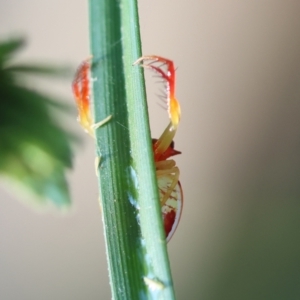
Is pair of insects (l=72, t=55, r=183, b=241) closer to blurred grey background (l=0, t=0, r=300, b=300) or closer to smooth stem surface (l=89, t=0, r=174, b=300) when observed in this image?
smooth stem surface (l=89, t=0, r=174, b=300)

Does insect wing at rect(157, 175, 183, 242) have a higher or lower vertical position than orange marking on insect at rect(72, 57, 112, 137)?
lower

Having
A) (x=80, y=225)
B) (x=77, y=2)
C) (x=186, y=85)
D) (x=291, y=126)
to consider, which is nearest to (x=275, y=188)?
(x=291, y=126)

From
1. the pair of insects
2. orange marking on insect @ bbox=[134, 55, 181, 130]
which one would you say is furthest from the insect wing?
orange marking on insect @ bbox=[134, 55, 181, 130]

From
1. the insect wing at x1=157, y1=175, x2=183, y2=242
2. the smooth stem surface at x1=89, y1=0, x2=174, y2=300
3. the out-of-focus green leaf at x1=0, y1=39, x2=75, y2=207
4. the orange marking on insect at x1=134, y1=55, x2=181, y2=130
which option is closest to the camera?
the smooth stem surface at x1=89, y1=0, x2=174, y2=300

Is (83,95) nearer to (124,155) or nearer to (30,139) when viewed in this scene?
(124,155)

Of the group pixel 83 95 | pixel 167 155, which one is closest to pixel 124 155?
pixel 83 95

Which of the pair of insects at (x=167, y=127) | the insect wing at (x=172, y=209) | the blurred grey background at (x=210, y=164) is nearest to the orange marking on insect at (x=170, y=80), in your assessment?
the pair of insects at (x=167, y=127)

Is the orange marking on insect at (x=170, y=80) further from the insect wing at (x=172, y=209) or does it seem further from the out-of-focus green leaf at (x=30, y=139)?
the out-of-focus green leaf at (x=30, y=139)
